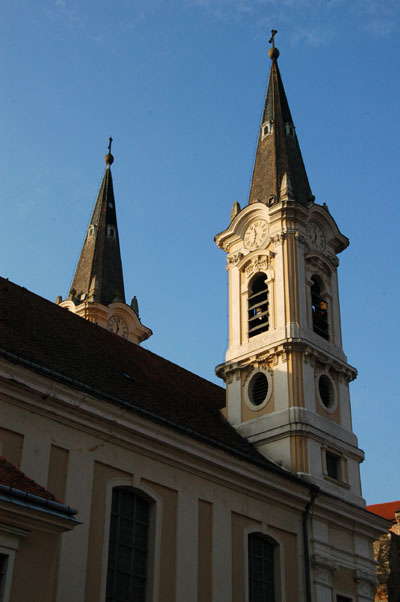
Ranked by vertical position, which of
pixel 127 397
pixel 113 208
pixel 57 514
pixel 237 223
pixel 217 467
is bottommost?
pixel 57 514

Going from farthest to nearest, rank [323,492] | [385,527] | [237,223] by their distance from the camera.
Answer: [237,223] → [385,527] → [323,492]

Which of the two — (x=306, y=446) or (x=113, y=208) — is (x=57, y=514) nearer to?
(x=306, y=446)

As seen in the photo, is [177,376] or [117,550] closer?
[117,550]

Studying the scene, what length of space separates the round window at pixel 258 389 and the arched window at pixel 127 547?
310 inches

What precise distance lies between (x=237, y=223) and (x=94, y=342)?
771 cm

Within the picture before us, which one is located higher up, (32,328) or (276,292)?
(276,292)

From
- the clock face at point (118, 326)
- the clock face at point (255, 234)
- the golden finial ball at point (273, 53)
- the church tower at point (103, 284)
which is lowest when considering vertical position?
the clock face at point (255, 234)

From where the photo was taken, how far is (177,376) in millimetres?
27469

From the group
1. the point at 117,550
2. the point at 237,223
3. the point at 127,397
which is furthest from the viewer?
the point at 237,223

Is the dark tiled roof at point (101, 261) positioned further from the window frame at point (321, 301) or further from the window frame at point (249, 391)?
the window frame at point (249, 391)

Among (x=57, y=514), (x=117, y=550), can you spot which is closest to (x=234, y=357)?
(x=117, y=550)

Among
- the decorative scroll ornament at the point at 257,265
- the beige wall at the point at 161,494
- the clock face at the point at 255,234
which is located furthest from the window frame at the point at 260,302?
the beige wall at the point at 161,494

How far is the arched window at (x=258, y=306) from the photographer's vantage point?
90.3ft

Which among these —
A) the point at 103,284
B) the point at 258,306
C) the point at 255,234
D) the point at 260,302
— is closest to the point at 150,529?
the point at 258,306
